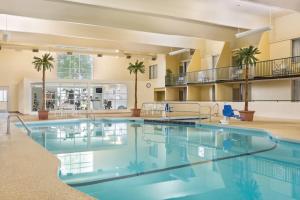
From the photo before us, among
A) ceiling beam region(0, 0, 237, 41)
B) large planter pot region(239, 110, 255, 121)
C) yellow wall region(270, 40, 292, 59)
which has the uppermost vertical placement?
ceiling beam region(0, 0, 237, 41)

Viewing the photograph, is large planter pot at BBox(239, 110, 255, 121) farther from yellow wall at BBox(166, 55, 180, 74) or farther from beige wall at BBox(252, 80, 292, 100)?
yellow wall at BBox(166, 55, 180, 74)

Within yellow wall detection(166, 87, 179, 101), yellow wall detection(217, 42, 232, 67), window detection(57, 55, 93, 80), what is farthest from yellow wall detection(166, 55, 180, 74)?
window detection(57, 55, 93, 80)

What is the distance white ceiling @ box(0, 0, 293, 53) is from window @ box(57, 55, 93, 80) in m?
5.00

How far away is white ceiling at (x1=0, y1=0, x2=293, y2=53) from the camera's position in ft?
35.6

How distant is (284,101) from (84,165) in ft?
38.9

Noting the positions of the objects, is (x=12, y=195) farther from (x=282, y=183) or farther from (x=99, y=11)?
(x=99, y=11)

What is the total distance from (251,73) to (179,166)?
1194cm

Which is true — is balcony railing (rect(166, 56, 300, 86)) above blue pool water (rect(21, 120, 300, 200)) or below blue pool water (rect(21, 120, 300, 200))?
above

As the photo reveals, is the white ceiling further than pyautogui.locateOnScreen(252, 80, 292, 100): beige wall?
No

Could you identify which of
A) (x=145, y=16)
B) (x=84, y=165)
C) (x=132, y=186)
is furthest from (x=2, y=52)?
(x=132, y=186)

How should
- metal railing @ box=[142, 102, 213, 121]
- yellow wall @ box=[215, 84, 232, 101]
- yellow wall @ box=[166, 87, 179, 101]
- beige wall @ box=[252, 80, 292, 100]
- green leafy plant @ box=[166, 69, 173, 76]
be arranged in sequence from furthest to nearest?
yellow wall @ box=[166, 87, 179, 101], green leafy plant @ box=[166, 69, 173, 76], metal railing @ box=[142, 102, 213, 121], yellow wall @ box=[215, 84, 232, 101], beige wall @ box=[252, 80, 292, 100]

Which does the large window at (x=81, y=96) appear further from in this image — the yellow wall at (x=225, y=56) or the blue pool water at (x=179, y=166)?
the blue pool water at (x=179, y=166)

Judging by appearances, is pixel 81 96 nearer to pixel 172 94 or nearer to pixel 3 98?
pixel 3 98

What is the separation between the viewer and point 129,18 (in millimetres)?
12664
